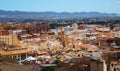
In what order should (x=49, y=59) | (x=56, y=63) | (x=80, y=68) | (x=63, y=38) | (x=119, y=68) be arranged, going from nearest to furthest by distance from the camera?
(x=119, y=68), (x=80, y=68), (x=56, y=63), (x=49, y=59), (x=63, y=38)

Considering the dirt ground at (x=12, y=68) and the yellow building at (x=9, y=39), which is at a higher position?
the dirt ground at (x=12, y=68)

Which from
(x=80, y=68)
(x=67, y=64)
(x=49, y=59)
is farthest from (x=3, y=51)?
(x=80, y=68)

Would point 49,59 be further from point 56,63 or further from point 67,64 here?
point 67,64

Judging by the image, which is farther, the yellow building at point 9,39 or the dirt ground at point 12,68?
the yellow building at point 9,39

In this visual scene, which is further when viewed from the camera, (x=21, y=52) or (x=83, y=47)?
(x=83, y=47)

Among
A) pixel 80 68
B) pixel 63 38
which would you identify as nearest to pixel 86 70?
pixel 80 68

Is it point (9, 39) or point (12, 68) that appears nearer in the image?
point (12, 68)

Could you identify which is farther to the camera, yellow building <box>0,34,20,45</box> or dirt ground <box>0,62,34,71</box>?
yellow building <box>0,34,20,45</box>

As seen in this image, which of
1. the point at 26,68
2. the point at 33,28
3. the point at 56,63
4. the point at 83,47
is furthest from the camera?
the point at 33,28

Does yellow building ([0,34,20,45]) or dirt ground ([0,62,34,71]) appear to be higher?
dirt ground ([0,62,34,71])

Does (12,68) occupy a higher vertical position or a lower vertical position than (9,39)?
higher
